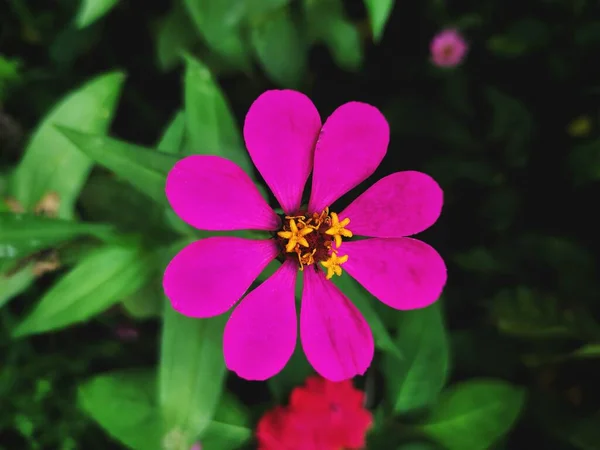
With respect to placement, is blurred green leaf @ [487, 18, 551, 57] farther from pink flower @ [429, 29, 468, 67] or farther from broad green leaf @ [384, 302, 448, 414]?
broad green leaf @ [384, 302, 448, 414]

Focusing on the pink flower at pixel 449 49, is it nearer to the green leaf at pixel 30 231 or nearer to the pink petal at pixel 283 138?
the pink petal at pixel 283 138

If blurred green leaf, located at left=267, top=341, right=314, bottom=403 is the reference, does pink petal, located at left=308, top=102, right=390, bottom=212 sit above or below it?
above

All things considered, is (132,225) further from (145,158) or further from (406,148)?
(406,148)

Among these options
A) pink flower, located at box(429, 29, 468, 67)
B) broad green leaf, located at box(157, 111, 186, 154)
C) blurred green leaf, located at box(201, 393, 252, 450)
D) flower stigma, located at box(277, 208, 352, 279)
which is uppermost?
pink flower, located at box(429, 29, 468, 67)

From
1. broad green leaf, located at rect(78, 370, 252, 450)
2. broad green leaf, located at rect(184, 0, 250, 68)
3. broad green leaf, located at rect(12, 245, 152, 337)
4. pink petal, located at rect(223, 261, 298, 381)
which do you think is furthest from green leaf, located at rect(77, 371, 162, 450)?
broad green leaf, located at rect(184, 0, 250, 68)

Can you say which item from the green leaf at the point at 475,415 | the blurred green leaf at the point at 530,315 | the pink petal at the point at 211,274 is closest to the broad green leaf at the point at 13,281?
the pink petal at the point at 211,274
